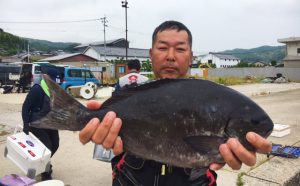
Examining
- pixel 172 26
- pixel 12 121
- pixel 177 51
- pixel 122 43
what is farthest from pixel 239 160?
pixel 122 43

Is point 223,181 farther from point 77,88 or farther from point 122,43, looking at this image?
point 122,43

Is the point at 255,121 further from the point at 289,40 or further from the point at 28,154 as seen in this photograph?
the point at 289,40

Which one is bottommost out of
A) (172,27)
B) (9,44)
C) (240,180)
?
Result: (240,180)

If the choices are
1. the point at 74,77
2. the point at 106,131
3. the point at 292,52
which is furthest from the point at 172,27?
the point at 292,52

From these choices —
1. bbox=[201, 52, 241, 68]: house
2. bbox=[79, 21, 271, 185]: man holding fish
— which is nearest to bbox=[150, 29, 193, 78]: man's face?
bbox=[79, 21, 271, 185]: man holding fish

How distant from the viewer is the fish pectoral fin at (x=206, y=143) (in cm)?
180

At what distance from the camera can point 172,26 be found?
2484 millimetres

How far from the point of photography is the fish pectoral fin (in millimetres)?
1803

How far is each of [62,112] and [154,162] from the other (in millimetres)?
700

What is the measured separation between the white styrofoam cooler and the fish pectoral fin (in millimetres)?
4246

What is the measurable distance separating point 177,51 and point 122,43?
8478 centimetres

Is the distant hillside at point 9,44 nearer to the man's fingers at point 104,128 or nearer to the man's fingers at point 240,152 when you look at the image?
the man's fingers at point 104,128

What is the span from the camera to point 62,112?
6.64 ft

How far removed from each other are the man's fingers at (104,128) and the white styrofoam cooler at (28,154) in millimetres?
3840
